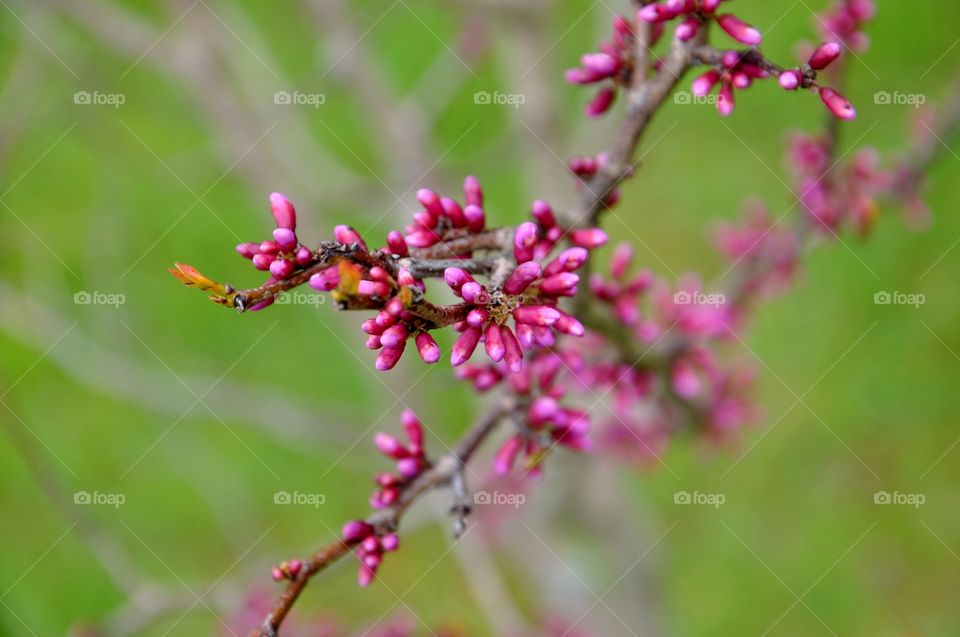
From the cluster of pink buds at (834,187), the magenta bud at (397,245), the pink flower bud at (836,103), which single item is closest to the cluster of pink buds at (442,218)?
the magenta bud at (397,245)

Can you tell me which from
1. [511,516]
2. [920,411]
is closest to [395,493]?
[511,516]

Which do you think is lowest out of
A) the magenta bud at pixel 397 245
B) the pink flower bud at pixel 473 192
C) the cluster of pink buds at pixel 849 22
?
the magenta bud at pixel 397 245

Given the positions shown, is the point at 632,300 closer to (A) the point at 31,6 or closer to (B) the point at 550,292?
(B) the point at 550,292

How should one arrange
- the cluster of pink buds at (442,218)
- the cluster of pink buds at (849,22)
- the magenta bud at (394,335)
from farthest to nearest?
the cluster of pink buds at (849,22) → the cluster of pink buds at (442,218) → the magenta bud at (394,335)

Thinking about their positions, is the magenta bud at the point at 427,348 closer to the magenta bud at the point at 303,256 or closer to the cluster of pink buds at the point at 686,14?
the magenta bud at the point at 303,256

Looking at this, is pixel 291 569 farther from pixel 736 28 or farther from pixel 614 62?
pixel 736 28

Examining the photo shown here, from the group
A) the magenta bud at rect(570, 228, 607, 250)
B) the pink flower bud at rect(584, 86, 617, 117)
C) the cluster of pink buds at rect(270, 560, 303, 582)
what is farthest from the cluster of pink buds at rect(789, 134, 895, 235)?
the cluster of pink buds at rect(270, 560, 303, 582)

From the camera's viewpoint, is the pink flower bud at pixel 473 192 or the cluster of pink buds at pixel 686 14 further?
the pink flower bud at pixel 473 192
